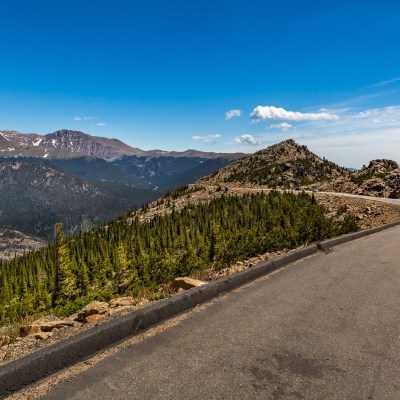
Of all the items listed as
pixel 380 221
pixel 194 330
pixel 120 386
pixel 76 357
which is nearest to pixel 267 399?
pixel 120 386

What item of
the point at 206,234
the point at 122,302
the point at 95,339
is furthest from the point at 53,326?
the point at 206,234

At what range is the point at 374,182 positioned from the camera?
59.6 meters

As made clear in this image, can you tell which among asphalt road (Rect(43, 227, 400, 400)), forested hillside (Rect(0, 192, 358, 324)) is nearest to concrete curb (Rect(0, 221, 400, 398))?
asphalt road (Rect(43, 227, 400, 400))

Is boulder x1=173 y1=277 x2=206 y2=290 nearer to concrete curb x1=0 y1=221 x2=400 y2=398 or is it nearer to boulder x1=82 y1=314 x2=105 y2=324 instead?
concrete curb x1=0 y1=221 x2=400 y2=398

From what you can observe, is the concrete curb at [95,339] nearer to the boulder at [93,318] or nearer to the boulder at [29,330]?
the boulder at [93,318]

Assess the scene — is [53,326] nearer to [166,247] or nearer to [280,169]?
[166,247]

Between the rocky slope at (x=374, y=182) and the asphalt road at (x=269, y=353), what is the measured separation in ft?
164

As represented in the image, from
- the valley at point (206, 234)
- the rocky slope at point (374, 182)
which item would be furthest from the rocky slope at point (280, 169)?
the rocky slope at point (374, 182)

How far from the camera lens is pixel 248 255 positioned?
25.3 meters

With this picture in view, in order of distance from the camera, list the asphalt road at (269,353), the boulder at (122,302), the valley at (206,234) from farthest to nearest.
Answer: the valley at (206,234)
the boulder at (122,302)
the asphalt road at (269,353)

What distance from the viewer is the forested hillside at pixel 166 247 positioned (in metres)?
26.3

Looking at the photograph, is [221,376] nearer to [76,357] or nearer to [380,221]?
[76,357]

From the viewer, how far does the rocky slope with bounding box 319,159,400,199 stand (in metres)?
55.8

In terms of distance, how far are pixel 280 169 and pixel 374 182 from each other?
183ft
